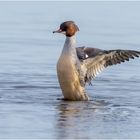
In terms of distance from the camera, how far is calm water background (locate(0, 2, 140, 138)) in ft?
39.3

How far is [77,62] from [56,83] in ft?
5.77

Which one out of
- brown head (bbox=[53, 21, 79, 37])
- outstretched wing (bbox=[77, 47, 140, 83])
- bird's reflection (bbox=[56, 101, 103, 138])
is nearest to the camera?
bird's reflection (bbox=[56, 101, 103, 138])

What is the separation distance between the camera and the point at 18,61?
18.6 metres

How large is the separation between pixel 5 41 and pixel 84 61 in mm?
7391

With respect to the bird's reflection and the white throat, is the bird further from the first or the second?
the bird's reflection

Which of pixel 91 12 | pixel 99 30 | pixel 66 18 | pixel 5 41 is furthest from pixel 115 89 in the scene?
pixel 91 12

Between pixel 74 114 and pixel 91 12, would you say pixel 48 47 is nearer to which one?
pixel 74 114

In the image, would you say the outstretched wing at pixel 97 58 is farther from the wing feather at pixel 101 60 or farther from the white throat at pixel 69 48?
the white throat at pixel 69 48

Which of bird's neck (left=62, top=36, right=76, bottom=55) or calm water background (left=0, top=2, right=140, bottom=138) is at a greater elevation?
bird's neck (left=62, top=36, right=76, bottom=55)

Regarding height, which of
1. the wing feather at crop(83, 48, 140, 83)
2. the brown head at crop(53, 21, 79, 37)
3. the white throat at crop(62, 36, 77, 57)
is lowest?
the wing feather at crop(83, 48, 140, 83)

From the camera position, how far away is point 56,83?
54.0 ft

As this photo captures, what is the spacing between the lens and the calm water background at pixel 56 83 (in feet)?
39.3

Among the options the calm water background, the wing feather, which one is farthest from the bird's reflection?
the wing feather

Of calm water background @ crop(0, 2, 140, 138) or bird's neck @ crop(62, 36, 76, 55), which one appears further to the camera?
bird's neck @ crop(62, 36, 76, 55)
